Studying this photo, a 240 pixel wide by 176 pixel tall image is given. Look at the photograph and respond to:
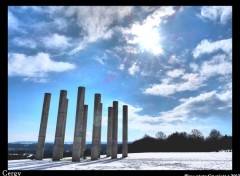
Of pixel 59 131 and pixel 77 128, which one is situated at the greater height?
pixel 77 128

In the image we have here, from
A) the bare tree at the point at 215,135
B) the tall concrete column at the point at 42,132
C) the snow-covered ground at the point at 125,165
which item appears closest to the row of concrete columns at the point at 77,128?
the tall concrete column at the point at 42,132

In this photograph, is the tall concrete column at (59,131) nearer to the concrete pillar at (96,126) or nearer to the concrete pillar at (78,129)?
the concrete pillar at (78,129)

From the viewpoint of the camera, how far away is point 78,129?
88.0 ft

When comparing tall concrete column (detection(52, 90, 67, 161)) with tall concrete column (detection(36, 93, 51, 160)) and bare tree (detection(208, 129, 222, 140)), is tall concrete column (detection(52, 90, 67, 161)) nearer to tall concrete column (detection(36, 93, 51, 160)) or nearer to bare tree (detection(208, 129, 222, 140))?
tall concrete column (detection(36, 93, 51, 160))

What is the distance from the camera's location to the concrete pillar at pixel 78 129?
86.4 feet

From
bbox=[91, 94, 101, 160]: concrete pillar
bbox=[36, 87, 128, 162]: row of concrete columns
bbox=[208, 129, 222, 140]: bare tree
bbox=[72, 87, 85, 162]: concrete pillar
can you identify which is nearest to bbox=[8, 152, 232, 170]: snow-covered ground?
bbox=[72, 87, 85, 162]: concrete pillar

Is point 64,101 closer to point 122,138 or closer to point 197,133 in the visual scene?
point 122,138

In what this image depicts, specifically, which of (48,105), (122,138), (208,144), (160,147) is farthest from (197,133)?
(48,105)

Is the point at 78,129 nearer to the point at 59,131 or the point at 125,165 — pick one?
the point at 59,131

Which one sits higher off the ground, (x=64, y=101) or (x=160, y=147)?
(x=64, y=101)

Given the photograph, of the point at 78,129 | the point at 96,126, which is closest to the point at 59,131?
the point at 78,129

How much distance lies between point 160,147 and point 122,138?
32773 mm

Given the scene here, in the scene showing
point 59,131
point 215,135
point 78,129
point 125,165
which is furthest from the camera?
point 215,135
